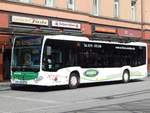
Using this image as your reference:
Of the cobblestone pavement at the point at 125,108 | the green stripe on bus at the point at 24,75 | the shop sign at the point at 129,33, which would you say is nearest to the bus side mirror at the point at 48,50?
the green stripe on bus at the point at 24,75

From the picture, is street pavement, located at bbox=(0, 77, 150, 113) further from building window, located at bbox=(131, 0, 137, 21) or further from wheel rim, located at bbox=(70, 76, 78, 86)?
building window, located at bbox=(131, 0, 137, 21)

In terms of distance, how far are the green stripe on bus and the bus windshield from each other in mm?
198

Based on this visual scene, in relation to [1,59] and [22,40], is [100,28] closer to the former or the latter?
[1,59]

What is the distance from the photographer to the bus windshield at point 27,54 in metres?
23.5

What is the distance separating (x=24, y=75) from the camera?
78.0ft

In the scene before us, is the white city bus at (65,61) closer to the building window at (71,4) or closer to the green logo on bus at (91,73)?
the green logo on bus at (91,73)

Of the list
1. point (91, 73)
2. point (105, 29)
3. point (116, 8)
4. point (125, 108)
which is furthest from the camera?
point (116, 8)

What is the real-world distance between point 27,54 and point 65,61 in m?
2.02

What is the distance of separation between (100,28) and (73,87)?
15.6 m

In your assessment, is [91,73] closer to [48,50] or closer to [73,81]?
[73,81]

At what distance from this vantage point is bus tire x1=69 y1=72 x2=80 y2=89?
25.3 meters

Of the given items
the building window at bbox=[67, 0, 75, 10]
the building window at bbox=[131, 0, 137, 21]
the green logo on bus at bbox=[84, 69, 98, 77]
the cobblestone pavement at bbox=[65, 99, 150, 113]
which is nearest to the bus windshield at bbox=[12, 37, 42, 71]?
the green logo on bus at bbox=[84, 69, 98, 77]

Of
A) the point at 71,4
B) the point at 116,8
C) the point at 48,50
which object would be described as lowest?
the point at 48,50

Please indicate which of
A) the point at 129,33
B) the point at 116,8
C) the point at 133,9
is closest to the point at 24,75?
the point at 116,8
